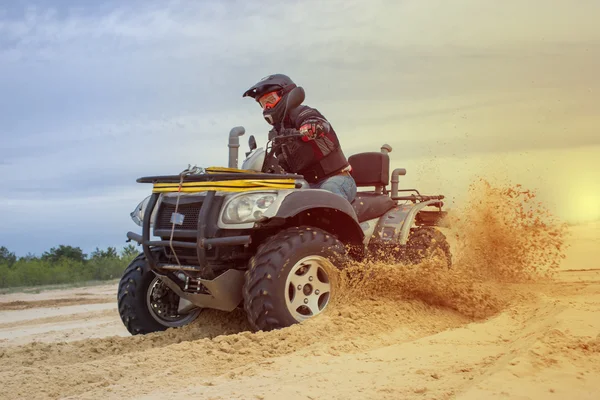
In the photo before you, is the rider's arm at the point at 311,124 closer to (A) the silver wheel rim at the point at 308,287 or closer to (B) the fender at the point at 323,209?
(B) the fender at the point at 323,209

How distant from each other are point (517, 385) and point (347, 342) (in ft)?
5.79

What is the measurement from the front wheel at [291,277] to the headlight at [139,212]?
1.70 meters

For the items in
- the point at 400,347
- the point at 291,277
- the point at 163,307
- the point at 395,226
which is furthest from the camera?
the point at 395,226

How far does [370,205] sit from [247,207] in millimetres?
2155

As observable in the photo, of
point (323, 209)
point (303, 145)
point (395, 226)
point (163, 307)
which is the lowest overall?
point (163, 307)

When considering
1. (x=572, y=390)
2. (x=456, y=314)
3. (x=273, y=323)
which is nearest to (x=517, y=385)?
(x=572, y=390)

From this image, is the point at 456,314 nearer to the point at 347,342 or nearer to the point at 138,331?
the point at 347,342

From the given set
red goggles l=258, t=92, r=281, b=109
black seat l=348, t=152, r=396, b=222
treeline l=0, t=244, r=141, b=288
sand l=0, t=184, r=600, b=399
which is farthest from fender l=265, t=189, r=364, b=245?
treeline l=0, t=244, r=141, b=288

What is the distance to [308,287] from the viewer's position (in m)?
6.76

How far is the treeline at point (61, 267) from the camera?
63.4 ft

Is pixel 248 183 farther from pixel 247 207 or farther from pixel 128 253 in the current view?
pixel 128 253

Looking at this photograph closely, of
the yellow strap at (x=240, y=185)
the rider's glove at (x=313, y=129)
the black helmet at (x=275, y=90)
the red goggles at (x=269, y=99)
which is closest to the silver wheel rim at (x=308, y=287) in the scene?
the yellow strap at (x=240, y=185)

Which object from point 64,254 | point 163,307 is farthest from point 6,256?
point 163,307

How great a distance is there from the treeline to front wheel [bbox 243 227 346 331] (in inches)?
555
